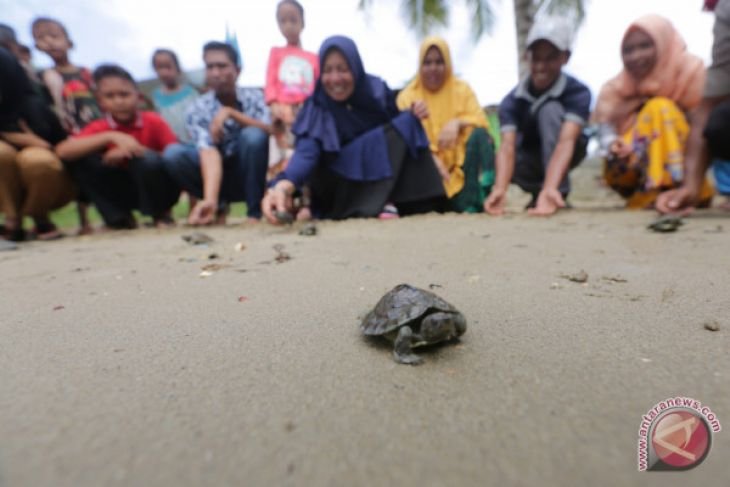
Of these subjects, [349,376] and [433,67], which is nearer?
[349,376]

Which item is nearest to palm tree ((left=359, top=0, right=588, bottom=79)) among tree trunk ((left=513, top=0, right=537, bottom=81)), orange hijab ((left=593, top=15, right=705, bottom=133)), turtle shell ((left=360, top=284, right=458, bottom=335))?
tree trunk ((left=513, top=0, right=537, bottom=81))

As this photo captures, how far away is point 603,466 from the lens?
488mm

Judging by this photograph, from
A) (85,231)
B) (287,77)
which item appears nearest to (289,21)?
(287,77)

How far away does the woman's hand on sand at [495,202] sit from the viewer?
10.5ft

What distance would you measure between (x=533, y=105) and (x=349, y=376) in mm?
3344

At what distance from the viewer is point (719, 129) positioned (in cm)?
244

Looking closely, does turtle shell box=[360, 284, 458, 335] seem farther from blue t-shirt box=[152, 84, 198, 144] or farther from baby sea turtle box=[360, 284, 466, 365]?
blue t-shirt box=[152, 84, 198, 144]

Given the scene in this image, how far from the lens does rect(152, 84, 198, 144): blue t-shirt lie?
4.18 metres

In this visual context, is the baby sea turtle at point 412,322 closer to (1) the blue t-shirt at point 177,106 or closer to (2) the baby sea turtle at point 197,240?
(2) the baby sea turtle at point 197,240

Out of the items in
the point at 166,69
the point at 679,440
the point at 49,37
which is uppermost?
the point at 49,37

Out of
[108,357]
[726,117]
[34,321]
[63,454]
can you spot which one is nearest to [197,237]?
[34,321]

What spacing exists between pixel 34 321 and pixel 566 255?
1.96m

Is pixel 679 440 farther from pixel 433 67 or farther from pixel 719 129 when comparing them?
pixel 433 67

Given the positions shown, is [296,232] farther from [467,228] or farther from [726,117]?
[726,117]
